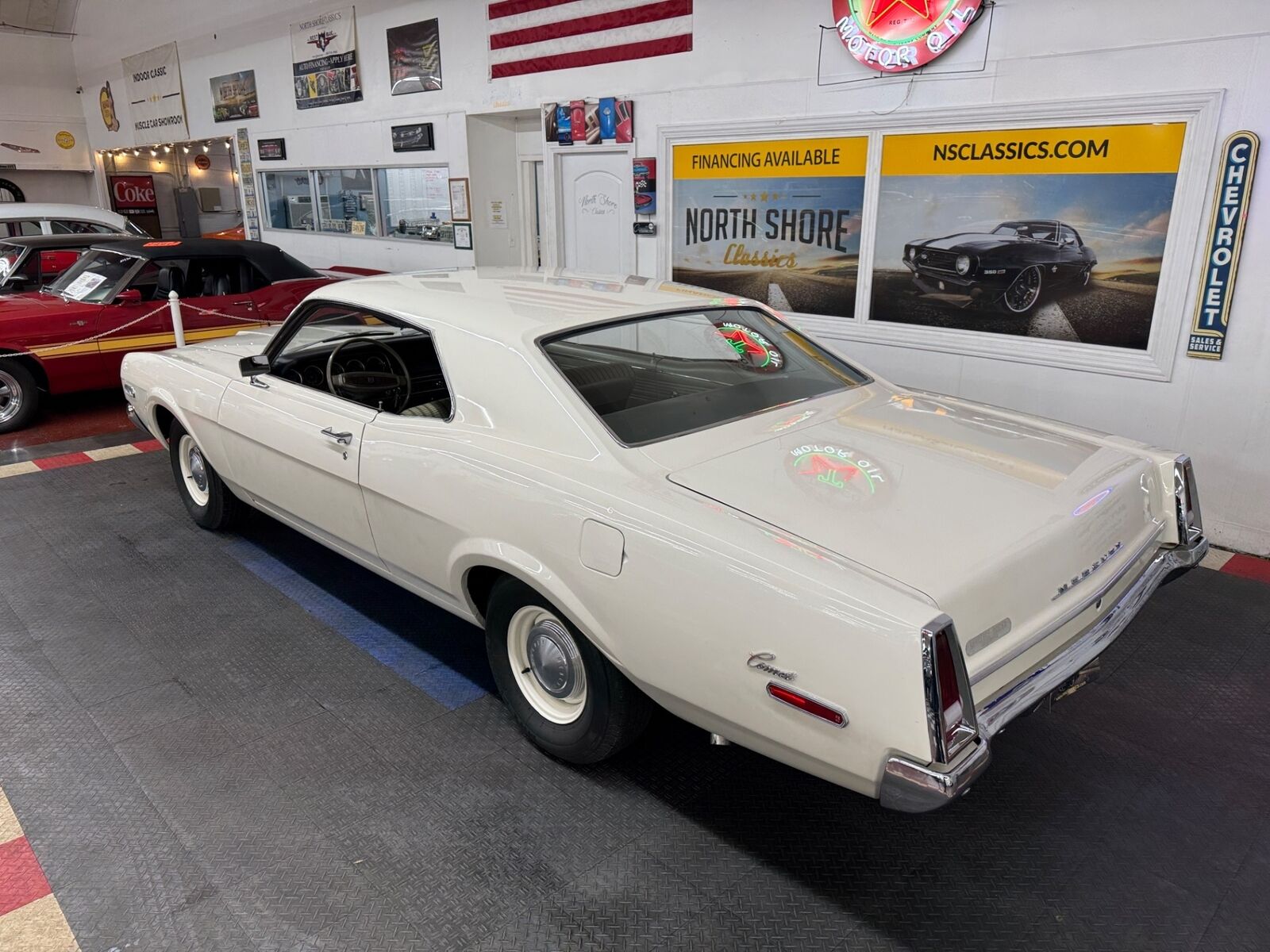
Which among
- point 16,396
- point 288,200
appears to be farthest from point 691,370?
point 288,200

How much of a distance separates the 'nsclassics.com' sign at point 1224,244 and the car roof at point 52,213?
39.2ft

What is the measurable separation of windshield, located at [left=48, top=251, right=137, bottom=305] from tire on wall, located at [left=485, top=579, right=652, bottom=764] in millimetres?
5905

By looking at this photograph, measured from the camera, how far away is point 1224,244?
14.3 feet

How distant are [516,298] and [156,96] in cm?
1484

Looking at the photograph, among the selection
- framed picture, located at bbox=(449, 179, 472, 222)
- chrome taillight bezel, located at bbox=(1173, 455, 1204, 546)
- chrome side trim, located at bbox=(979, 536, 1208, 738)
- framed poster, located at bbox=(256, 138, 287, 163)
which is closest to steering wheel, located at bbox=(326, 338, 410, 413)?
chrome side trim, located at bbox=(979, 536, 1208, 738)

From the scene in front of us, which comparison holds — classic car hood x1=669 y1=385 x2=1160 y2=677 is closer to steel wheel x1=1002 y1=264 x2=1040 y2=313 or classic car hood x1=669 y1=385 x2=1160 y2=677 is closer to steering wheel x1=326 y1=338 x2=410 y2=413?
steering wheel x1=326 y1=338 x2=410 y2=413

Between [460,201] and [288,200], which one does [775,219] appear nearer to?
[460,201]

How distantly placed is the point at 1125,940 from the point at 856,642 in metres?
1.15

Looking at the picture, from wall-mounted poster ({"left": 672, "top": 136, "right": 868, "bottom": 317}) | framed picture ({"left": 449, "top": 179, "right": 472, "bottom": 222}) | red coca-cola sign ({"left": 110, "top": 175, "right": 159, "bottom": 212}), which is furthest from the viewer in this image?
red coca-cola sign ({"left": 110, "top": 175, "right": 159, "bottom": 212})

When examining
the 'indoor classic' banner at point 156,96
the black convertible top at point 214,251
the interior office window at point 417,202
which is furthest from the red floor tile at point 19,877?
the 'indoor classic' banner at point 156,96

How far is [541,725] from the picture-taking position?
2.83m

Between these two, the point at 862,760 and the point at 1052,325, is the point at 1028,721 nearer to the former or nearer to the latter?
the point at 862,760

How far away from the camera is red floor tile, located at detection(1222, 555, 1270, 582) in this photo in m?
4.29

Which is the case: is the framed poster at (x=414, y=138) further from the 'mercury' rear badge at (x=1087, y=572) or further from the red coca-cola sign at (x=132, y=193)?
the red coca-cola sign at (x=132, y=193)
